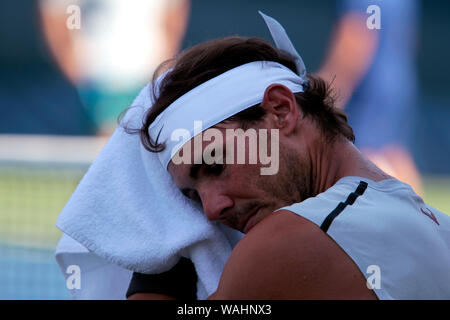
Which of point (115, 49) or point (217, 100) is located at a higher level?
point (217, 100)

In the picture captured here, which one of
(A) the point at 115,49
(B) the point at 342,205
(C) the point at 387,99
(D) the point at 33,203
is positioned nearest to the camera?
(B) the point at 342,205

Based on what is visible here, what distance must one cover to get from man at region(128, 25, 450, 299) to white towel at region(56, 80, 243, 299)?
8 cm

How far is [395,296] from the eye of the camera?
144cm

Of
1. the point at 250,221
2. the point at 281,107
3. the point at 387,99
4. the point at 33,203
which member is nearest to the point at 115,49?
the point at 33,203

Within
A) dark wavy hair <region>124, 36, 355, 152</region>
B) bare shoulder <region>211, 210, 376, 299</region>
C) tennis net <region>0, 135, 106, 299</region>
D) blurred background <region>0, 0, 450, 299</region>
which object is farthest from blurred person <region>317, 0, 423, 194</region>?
bare shoulder <region>211, 210, 376, 299</region>

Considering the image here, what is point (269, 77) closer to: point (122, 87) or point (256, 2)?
point (122, 87)

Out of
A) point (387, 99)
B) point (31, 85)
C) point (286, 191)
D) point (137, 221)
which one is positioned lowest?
point (31, 85)

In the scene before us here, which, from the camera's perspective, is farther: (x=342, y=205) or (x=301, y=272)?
(x=342, y=205)

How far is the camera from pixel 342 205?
1526 mm

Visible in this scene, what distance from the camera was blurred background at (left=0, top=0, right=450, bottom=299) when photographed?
6.23 meters

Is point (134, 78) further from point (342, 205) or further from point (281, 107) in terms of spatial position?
point (342, 205)

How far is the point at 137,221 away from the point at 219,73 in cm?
55
